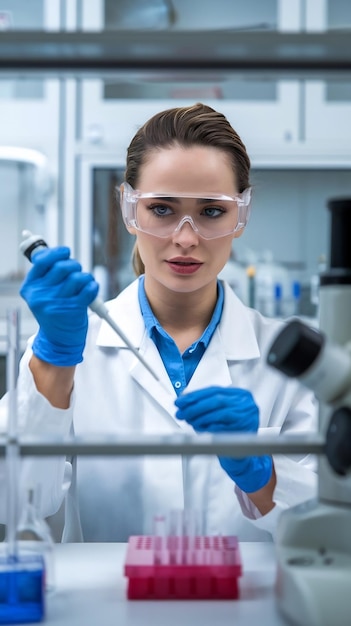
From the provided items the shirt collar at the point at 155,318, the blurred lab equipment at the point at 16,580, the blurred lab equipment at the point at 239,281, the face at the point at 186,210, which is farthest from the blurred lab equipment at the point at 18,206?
the blurred lab equipment at the point at 16,580

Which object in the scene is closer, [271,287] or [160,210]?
[160,210]

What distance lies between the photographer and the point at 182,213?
4.62 feet

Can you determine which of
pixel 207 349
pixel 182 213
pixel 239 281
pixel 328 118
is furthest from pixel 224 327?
pixel 328 118

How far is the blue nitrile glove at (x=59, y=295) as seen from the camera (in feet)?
3.84

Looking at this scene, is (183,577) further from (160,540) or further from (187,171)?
(187,171)

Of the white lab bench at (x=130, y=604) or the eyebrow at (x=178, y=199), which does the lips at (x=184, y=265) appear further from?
the white lab bench at (x=130, y=604)

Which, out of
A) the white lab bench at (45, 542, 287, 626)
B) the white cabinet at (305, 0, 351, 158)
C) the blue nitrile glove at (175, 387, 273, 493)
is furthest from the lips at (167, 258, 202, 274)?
the white cabinet at (305, 0, 351, 158)

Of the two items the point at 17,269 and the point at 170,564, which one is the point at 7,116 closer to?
the point at 17,269

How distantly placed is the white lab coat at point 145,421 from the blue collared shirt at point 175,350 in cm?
2

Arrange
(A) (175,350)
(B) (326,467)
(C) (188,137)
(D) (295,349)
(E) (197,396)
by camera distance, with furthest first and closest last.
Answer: (A) (175,350), (C) (188,137), (E) (197,396), (B) (326,467), (D) (295,349)

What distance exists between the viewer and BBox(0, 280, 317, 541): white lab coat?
1.48 m

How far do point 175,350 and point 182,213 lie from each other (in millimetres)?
360

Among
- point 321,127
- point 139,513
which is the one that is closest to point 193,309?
point 139,513

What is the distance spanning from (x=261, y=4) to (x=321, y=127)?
50cm
